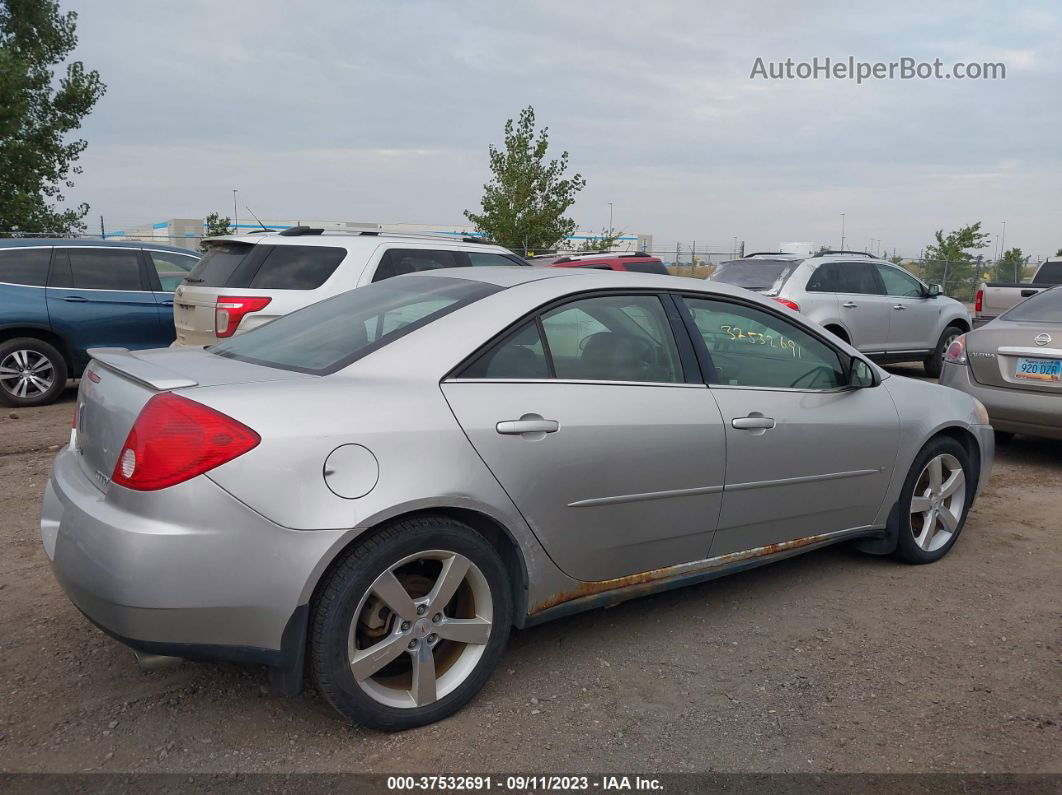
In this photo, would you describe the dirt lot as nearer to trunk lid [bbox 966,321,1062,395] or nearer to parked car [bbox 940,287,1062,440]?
parked car [bbox 940,287,1062,440]

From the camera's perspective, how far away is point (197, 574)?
2504 mm

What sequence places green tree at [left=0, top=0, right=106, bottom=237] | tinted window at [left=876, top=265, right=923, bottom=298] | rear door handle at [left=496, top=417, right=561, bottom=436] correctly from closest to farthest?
1. rear door handle at [left=496, top=417, right=561, bottom=436]
2. tinted window at [left=876, top=265, right=923, bottom=298]
3. green tree at [left=0, top=0, right=106, bottom=237]

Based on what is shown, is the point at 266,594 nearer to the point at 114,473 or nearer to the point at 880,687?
the point at 114,473

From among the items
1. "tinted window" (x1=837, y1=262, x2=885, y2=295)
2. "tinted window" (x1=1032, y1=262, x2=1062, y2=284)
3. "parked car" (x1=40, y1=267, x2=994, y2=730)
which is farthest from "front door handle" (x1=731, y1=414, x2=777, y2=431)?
"tinted window" (x1=1032, y1=262, x2=1062, y2=284)

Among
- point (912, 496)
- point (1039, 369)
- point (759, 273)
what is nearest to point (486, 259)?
point (759, 273)

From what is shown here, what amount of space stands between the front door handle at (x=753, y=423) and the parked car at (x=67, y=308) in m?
7.46

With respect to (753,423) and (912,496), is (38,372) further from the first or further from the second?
(912,496)

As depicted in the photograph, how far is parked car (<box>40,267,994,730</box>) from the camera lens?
255 centimetres

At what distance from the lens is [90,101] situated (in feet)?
78.6

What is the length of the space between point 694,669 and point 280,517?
68.4 inches

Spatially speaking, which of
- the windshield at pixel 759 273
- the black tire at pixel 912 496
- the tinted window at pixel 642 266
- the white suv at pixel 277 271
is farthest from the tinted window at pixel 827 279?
the black tire at pixel 912 496

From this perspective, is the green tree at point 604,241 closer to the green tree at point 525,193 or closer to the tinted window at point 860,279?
the green tree at point 525,193

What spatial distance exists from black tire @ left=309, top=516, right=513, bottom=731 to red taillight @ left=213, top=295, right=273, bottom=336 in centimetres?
465

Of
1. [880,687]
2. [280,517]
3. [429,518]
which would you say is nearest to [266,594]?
[280,517]
